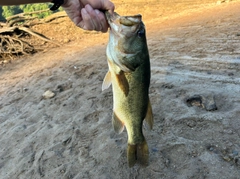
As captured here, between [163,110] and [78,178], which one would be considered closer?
[78,178]

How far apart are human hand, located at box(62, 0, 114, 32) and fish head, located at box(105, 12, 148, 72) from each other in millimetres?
167

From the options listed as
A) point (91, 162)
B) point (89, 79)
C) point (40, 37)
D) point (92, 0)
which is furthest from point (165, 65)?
point (40, 37)

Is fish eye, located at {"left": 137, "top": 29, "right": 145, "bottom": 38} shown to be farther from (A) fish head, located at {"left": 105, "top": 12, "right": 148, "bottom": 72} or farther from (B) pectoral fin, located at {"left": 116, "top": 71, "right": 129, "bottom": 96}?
(B) pectoral fin, located at {"left": 116, "top": 71, "right": 129, "bottom": 96}

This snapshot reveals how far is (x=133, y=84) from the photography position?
2.31m

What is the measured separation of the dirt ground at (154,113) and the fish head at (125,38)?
141 cm

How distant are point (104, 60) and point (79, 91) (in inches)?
62.8

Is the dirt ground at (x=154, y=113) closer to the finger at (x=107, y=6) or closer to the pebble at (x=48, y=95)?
the pebble at (x=48, y=95)

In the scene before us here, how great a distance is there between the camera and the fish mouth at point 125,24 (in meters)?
2.07

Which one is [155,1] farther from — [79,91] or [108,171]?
[108,171]

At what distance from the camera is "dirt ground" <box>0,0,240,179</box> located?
123 inches

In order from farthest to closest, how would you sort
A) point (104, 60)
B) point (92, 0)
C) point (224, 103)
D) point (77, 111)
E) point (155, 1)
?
point (155, 1)
point (104, 60)
point (77, 111)
point (224, 103)
point (92, 0)

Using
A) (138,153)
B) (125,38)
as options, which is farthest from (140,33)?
(138,153)

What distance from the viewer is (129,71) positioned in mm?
2248

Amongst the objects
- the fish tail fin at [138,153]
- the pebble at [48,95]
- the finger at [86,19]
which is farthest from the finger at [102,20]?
the pebble at [48,95]
